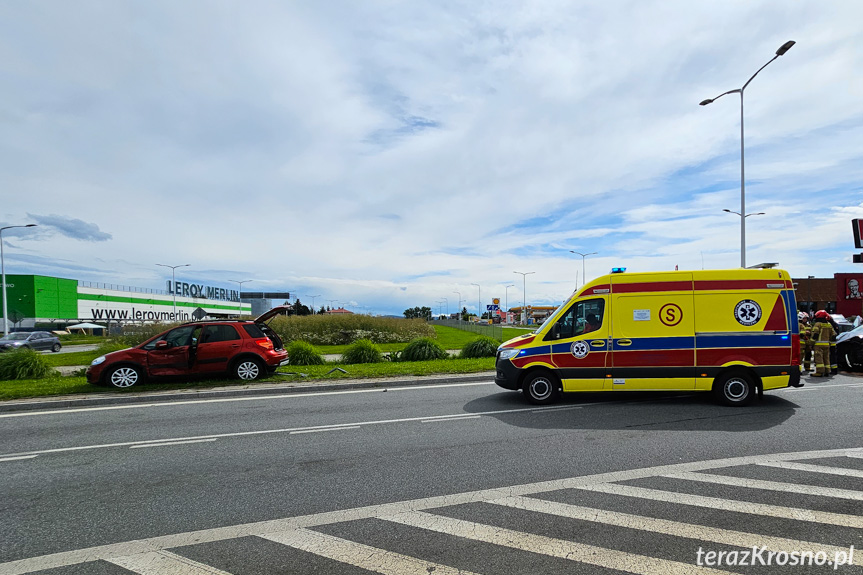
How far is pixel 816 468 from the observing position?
5.35 meters

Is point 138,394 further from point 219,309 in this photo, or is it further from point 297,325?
point 219,309

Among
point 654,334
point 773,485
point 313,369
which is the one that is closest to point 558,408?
point 654,334

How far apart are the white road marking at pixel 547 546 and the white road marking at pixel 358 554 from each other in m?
0.49

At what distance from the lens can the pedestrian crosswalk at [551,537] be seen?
345cm

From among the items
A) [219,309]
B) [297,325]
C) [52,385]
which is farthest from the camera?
[219,309]

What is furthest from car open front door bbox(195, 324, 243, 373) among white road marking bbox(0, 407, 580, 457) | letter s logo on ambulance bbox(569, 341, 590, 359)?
letter s logo on ambulance bbox(569, 341, 590, 359)

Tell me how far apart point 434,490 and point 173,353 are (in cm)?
983

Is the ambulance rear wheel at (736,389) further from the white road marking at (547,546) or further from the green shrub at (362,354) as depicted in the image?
the green shrub at (362,354)

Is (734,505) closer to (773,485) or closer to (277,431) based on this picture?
(773,485)

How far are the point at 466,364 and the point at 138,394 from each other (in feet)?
29.6

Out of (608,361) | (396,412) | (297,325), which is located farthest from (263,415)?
(297,325)

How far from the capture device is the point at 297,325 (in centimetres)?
3441

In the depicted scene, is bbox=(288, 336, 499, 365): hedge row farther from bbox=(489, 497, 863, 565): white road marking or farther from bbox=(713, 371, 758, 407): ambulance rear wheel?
bbox=(489, 497, 863, 565): white road marking

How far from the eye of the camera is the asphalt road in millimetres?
3646
